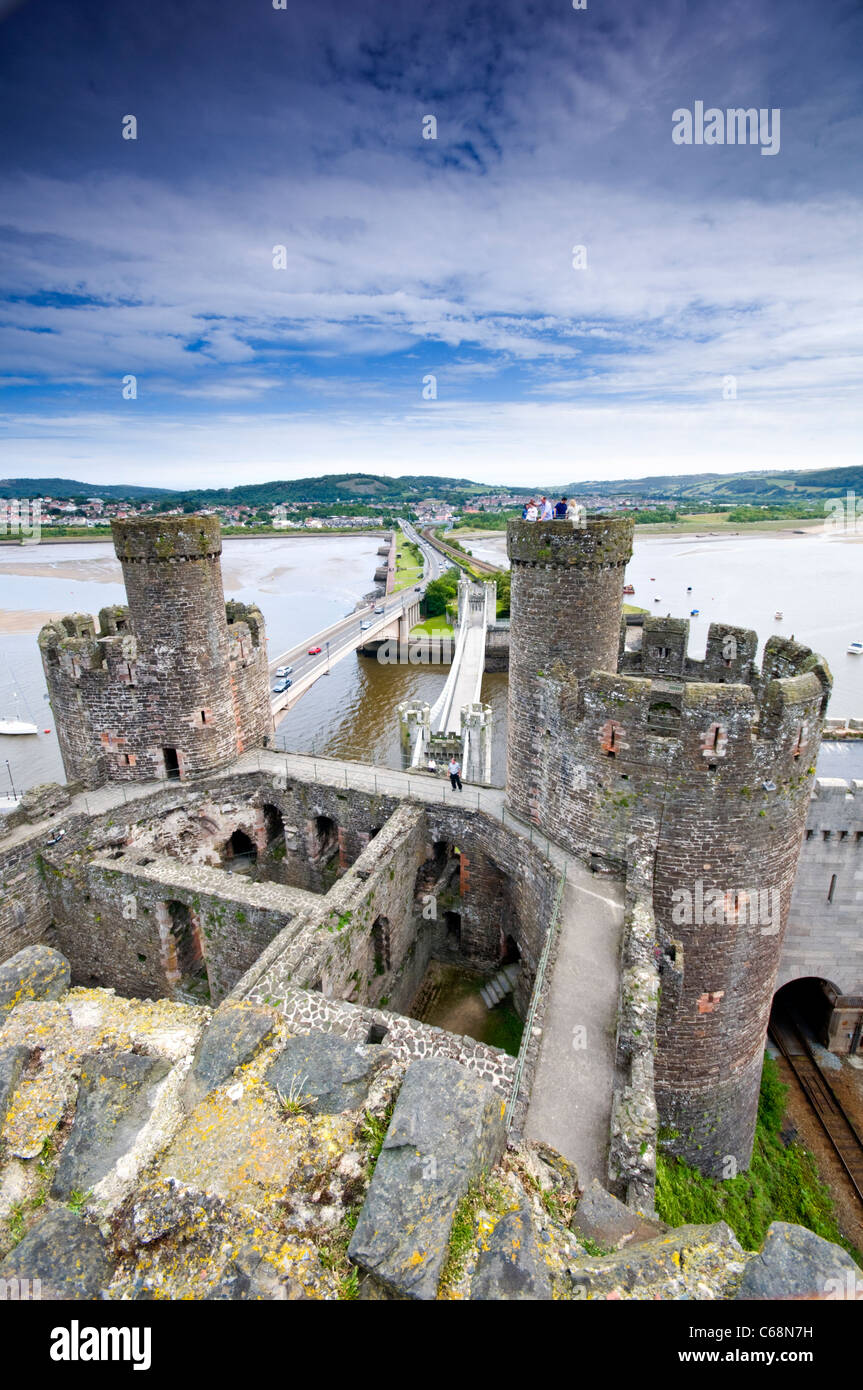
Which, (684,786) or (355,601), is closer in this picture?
(684,786)

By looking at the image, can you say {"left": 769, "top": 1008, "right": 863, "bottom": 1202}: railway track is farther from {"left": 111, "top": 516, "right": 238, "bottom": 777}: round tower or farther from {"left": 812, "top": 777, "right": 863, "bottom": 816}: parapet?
{"left": 111, "top": 516, "right": 238, "bottom": 777}: round tower

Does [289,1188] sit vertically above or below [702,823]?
below

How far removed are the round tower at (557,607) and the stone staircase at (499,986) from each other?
439cm

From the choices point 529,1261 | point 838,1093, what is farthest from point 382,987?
point 838,1093

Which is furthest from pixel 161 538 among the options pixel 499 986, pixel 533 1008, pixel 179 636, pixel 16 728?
pixel 16 728

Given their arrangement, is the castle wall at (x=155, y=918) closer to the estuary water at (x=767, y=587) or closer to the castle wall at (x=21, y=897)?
the castle wall at (x=21, y=897)

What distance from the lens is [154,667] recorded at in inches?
600

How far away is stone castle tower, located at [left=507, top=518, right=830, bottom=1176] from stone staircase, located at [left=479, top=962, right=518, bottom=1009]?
403 centimetres

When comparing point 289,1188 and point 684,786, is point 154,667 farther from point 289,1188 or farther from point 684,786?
point 289,1188

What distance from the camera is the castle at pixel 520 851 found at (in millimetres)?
9836

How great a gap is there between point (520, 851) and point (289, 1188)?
358 inches

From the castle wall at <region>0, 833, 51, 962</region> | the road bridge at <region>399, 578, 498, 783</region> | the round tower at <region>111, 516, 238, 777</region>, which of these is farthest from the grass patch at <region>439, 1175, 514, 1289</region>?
the road bridge at <region>399, 578, 498, 783</region>

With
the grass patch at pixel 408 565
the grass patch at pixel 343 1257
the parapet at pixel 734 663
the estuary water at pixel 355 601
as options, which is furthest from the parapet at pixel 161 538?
the grass patch at pixel 408 565

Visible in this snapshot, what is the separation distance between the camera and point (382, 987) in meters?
13.6
